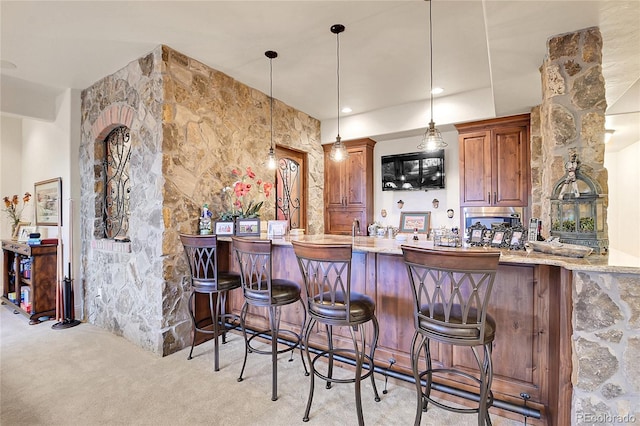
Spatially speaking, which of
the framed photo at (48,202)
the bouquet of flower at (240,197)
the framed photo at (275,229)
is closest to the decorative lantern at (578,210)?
the framed photo at (275,229)

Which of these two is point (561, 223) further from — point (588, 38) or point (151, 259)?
point (151, 259)

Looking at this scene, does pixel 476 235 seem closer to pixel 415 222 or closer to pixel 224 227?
pixel 224 227

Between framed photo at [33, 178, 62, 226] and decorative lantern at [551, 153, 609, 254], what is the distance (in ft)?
17.7

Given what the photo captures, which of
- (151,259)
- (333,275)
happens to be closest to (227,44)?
→ (151,259)

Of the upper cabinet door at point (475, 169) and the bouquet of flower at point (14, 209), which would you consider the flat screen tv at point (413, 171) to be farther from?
the bouquet of flower at point (14, 209)

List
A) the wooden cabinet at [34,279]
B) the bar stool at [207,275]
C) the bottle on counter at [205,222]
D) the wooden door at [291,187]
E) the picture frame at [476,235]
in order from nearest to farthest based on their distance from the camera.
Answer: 1. the picture frame at [476,235]
2. the bar stool at [207,275]
3. the bottle on counter at [205,222]
4. the wooden cabinet at [34,279]
5. the wooden door at [291,187]

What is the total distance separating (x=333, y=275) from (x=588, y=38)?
102 inches

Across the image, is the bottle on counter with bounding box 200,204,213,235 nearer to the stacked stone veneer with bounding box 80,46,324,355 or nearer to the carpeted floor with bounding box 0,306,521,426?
the stacked stone veneer with bounding box 80,46,324,355

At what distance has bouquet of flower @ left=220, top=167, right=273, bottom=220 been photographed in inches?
133

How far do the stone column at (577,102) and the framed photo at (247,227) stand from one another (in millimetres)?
2719

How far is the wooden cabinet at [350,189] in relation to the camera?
202 inches

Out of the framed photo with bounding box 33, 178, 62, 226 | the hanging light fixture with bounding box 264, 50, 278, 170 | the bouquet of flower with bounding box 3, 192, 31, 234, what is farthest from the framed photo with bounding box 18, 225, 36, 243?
the hanging light fixture with bounding box 264, 50, 278, 170

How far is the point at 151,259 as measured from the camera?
115 inches

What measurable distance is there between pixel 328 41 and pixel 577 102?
6.81 ft
